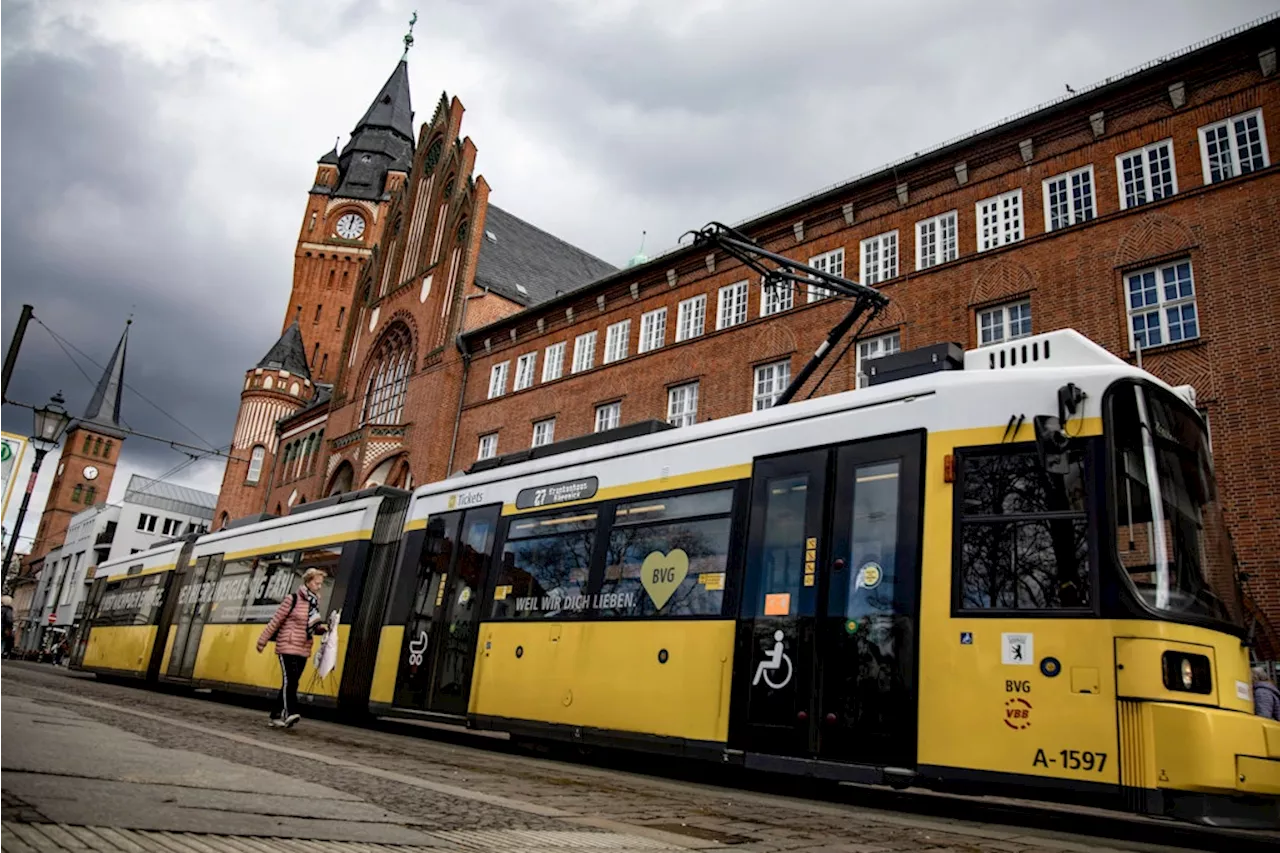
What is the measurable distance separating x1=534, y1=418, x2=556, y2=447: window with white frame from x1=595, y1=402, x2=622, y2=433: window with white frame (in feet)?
6.53

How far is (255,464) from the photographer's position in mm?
59531

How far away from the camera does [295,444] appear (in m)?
48.5

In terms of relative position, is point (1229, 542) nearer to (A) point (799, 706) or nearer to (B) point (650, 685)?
(A) point (799, 706)

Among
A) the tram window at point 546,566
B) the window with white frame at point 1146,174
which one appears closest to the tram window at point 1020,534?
the tram window at point 546,566

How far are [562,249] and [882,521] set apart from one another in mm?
37047

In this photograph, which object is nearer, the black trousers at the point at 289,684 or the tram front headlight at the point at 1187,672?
the tram front headlight at the point at 1187,672

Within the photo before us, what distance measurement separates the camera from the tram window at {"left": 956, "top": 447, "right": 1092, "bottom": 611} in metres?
6.37

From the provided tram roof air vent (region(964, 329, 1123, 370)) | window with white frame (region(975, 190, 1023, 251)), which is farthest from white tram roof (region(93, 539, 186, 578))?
window with white frame (region(975, 190, 1023, 251))

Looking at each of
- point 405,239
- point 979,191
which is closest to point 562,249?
point 405,239

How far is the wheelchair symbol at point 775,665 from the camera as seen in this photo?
7.44 meters

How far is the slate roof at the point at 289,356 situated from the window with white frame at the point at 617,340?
4127 centimetres

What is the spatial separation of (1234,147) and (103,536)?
7934 cm

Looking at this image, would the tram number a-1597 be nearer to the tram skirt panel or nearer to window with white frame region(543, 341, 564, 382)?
the tram skirt panel

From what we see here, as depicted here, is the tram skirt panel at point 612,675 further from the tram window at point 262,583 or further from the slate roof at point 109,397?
the slate roof at point 109,397
